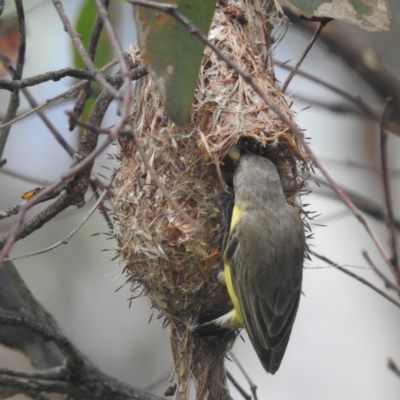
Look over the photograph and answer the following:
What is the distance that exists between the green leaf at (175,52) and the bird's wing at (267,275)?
967 millimetres

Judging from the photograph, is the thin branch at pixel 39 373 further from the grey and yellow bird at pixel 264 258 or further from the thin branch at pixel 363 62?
the thin branch at pixel 363 62

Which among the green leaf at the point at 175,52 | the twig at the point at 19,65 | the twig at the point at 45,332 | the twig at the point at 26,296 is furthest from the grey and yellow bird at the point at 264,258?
the twig at the point at 19,65

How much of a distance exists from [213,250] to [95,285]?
4191 millimetres

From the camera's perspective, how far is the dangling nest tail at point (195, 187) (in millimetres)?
2604

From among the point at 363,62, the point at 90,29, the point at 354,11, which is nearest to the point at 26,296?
the point at 90,29

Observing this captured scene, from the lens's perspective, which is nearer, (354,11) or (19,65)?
(354,11)

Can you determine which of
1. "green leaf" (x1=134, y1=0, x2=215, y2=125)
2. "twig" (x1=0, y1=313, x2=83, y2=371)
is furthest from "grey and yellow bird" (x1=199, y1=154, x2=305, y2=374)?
"green leaf" (x1=134, y1=0, x2=215, y2=125)

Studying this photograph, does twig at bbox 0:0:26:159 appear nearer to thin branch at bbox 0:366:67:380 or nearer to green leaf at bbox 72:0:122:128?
green leaf at bbox 72:0:122:128

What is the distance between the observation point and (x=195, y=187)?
2617 mm

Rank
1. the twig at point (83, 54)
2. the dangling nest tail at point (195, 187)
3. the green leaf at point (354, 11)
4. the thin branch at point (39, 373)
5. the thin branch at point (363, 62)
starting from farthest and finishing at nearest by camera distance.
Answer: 1. the thin branch at point (363, 62)
2. the dangling nest tail at point (195, 187)
3. the thin branch at point (39, 373)
4. the green leaf at point (354, 11)
5. the twig at point (83, 54)

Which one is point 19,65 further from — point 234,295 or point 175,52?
point 234,295

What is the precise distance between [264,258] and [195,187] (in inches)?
17.1

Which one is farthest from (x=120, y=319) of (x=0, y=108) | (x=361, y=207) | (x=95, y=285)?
(x=361, y=207)

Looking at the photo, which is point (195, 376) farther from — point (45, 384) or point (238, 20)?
point (238, 20)
